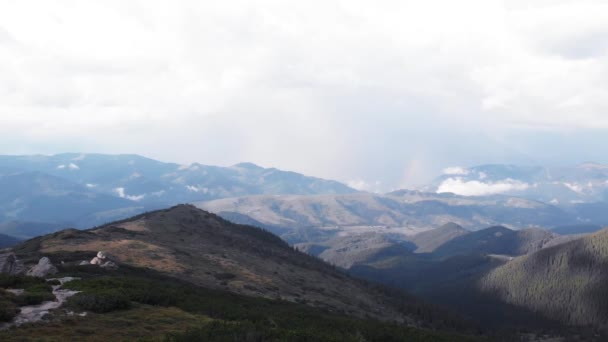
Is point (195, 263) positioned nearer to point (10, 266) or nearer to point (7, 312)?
point (10, 266)

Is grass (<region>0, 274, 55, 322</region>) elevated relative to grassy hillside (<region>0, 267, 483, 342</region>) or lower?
elevated

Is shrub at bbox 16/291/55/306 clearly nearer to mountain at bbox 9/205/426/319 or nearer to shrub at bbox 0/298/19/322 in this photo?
shrub at bbox 0/298/19/322

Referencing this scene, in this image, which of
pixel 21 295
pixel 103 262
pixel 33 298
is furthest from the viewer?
pixel 103 262

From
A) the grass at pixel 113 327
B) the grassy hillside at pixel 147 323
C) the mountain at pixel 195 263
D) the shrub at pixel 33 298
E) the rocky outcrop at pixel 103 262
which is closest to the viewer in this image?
the grass at pixel 113 327

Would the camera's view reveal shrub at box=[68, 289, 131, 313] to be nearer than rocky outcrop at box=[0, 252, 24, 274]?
Yes

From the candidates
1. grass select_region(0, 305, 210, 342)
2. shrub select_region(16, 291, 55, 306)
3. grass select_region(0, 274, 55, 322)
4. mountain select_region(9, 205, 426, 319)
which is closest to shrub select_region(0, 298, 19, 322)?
grass select_region(0, 274, 55, 322)

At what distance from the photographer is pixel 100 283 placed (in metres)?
60.8

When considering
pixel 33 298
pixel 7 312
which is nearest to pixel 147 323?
pixel 7 312

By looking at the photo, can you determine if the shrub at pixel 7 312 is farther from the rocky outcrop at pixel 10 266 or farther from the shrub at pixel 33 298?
the rocky outcrop at pixel 10 266

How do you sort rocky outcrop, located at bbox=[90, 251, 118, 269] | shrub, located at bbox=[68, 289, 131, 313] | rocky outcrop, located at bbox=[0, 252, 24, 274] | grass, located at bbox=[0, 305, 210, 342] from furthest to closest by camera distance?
rocky outcrop, located at bbox=[90, 251, 118, 269] < rocky outcrop, located at bbox=[0, 252, 24, 274] < shrub, located at bbox=[68, 289, 131, 313] < grass, located at bbox=[0, 305, 210, 342]

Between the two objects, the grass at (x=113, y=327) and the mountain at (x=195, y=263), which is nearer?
the grass at (x=113, y=327)

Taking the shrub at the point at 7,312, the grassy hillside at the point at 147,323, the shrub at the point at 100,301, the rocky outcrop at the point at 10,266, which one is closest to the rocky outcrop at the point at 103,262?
the rocky outcrop at the point at 10,266

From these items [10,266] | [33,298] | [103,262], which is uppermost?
[33,298]

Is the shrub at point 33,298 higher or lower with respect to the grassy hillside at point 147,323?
higher
